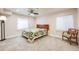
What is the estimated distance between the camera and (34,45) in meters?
1.80

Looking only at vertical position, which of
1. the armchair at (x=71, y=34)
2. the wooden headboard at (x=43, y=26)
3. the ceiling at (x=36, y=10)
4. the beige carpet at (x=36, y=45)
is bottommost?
the beige carpet at (x=36, y=45)

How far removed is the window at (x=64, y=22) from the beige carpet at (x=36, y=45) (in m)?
0.25

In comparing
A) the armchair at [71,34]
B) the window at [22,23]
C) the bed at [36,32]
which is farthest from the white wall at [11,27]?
the armchair at [71,34]

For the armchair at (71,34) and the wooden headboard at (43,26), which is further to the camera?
the wooden headboard at (43,26)

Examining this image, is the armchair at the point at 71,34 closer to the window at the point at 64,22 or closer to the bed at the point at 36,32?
the window at the point at 64,22

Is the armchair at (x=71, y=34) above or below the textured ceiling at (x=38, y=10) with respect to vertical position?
below

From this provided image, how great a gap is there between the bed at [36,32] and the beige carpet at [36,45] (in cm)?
8

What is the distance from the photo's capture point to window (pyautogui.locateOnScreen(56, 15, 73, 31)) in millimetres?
1783

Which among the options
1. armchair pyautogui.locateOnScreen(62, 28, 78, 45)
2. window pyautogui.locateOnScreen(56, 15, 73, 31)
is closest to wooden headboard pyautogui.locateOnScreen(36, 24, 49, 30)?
window pyautogui.locateOnScreen(56, 15, 73, 31)

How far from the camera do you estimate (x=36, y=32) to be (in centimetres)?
184

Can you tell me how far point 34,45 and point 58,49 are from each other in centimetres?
46

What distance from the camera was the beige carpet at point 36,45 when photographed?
1.78m

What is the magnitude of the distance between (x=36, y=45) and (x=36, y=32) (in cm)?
24
